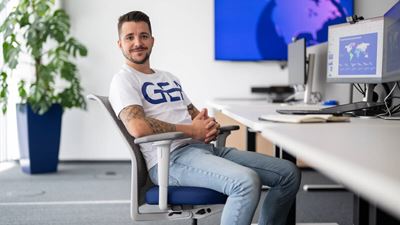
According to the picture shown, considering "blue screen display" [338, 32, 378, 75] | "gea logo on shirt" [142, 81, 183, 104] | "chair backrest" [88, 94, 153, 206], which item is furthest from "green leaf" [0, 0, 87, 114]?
"blue screen display" [338, 32, 378, 75]

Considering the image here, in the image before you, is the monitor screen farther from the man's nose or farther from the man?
the man's nose

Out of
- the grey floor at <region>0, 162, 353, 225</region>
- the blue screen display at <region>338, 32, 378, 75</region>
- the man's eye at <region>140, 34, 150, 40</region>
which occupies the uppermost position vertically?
the man's eye at <region>140, 34, 150, 40</region>

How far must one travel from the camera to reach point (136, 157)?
5.82 feet

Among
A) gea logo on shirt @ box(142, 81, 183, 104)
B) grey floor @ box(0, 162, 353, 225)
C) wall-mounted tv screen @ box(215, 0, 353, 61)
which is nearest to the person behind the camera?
gea logo on shirt @ box(142, 81, 183, 104)

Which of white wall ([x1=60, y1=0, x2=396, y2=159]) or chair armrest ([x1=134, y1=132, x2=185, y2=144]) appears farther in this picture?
white wall ([x1=60, y1=0, x2=396, y2=159])

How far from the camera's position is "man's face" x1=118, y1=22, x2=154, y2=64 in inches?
80.3

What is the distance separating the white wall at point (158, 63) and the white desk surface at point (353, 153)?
11.4 ft

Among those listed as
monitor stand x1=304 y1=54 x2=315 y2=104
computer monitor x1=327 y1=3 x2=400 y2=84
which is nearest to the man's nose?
computer monitor x1=327 y1=3 x2=400 y2=84

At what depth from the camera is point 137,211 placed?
172cm

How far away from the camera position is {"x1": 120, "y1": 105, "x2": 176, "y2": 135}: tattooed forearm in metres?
1.75

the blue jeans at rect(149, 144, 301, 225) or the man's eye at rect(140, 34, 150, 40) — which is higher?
the man's eye at rect(140, 34, 150, 40)

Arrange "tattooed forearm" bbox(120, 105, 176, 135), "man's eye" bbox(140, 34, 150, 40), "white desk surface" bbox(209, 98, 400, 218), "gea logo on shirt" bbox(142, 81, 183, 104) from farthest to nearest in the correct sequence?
"man's eye" bbox(140, 34, 150, 40) → "gea logo on shirt" bbox(142, 81, 183, 104) → "tattooed forearm" bbox(120, 105, 176, 135) → "white desk surface" bbox(209, 98, 400, 218)

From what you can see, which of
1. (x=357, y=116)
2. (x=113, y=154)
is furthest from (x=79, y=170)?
(x=357, y=116)

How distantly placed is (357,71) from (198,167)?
117 cm
